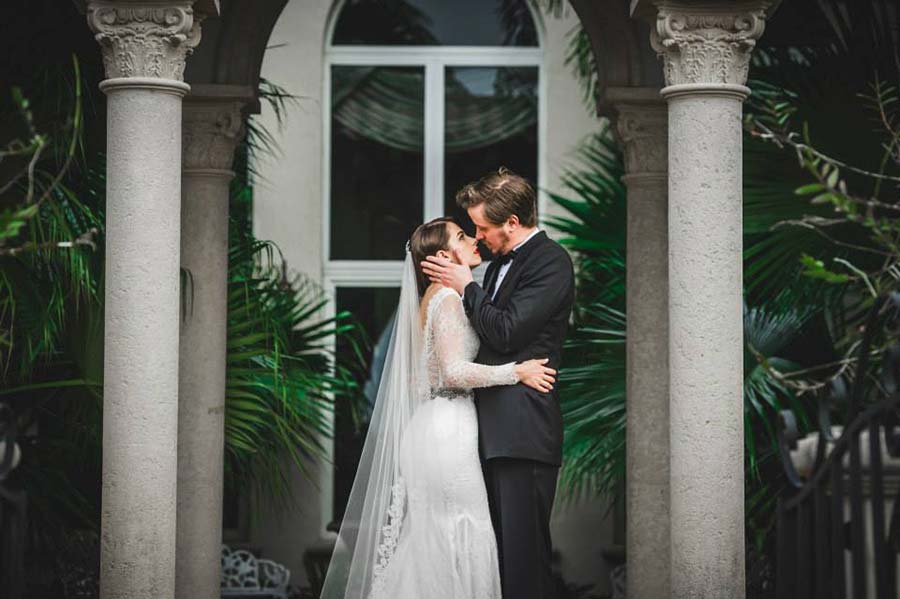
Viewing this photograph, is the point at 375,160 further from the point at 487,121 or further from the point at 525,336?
the point at 525,336

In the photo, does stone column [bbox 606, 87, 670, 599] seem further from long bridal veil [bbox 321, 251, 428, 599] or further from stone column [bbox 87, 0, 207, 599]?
stone column [bbox 87, 0, 207, 599]

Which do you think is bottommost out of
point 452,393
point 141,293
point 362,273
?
point 452,393

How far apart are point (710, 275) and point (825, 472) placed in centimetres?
173

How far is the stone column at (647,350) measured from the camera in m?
6.83

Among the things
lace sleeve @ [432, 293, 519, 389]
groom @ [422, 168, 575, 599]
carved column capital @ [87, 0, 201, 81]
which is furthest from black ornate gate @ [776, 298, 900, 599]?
carved column capital @ [87, 0, 201, 81]

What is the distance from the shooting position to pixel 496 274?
5961 millimetres

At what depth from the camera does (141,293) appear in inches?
215

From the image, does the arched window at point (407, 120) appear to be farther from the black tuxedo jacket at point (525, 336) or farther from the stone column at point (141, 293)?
the stone column at point (141, 293)

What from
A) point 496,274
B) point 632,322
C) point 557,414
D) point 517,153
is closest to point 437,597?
point 557,414

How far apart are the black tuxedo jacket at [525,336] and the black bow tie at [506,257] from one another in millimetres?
42

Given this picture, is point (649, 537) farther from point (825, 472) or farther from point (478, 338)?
point (825, 472)

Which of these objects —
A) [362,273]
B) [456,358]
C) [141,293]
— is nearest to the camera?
[141,293]

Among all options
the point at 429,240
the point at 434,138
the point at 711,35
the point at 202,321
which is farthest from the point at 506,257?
the point at 434,138

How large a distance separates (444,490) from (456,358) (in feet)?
1.84
